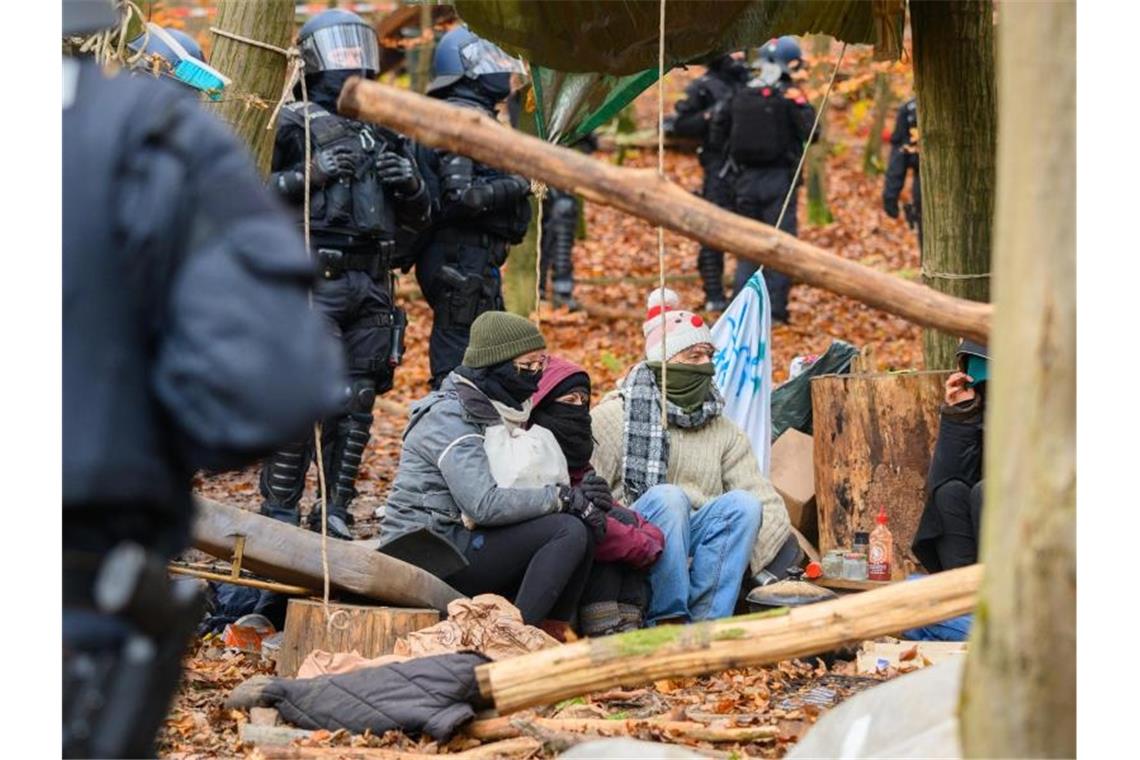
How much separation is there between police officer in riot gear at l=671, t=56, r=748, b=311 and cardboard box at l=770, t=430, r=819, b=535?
6.53 m

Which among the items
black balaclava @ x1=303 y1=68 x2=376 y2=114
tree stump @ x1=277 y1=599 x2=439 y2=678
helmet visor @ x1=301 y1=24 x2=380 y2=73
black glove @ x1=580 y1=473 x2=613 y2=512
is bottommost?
tree stump @ x1=277 y1=599 x2=439 y2=678

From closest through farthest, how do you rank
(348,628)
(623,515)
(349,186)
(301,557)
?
(348,628), (301,557), (623,515), (349,186)

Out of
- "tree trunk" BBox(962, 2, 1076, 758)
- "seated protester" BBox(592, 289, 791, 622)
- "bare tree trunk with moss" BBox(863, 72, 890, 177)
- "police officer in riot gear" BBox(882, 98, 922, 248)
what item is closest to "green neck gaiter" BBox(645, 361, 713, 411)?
"seated protester" BBox(592, 289, 791, 622)

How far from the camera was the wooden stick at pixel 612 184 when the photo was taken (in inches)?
156

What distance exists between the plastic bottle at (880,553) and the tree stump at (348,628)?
7.46 ft

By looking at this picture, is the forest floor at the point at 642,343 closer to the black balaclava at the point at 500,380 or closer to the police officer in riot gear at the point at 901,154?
the police officer in riot gear at the point at 901,154

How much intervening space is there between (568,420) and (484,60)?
2.89 m

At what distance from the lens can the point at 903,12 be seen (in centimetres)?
847

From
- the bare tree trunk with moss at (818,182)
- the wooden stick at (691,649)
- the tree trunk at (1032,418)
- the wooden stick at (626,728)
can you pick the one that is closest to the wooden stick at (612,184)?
the wooden stick at (691,649)

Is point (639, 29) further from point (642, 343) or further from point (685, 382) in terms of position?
point (642, 343)

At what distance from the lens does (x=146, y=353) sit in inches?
109

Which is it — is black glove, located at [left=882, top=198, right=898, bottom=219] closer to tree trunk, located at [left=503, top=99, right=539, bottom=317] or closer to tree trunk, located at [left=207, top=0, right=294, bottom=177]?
tree trunk, located at [left=503, top=99, right=539, bottom=317]

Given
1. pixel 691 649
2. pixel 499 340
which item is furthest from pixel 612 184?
pixel 499 340

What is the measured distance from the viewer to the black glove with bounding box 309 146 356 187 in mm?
8000
